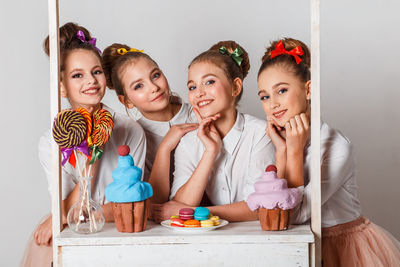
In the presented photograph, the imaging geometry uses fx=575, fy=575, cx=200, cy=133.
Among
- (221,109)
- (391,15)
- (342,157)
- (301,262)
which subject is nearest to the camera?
(301,262)

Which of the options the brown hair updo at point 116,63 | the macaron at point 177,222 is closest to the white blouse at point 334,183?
the macaron at point 177,222

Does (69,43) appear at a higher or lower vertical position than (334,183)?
higher

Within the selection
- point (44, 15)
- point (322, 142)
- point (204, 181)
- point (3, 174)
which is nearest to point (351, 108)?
point (322, 142)

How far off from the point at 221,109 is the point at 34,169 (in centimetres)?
176

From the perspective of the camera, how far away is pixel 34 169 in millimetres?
3619

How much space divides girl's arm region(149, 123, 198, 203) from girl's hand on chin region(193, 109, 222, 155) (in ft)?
0.32

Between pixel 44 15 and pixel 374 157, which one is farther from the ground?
pixel 44 15

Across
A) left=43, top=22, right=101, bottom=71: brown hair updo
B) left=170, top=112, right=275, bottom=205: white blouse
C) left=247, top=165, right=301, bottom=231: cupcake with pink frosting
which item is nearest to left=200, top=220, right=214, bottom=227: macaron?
left=247, top=165, right=301, bottom=231: cupcake with pink frosting

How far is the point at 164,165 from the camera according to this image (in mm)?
2324

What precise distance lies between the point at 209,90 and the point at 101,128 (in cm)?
48

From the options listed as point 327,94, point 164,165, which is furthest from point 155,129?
point 327,94

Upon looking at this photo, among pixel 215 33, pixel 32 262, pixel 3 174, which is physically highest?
pixel 215 33

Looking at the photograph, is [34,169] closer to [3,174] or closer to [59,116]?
[3,174]

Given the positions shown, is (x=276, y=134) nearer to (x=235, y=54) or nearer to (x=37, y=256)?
(x=235, y=54)
